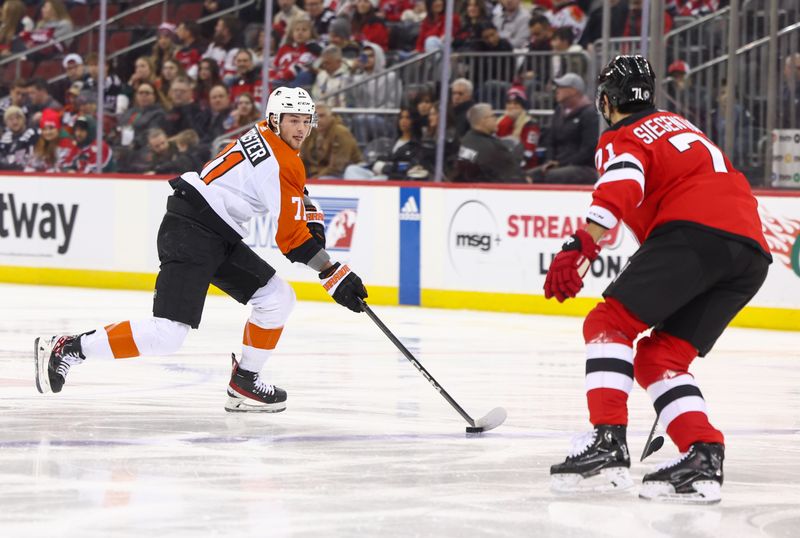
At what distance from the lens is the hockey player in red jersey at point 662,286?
4.22 metres

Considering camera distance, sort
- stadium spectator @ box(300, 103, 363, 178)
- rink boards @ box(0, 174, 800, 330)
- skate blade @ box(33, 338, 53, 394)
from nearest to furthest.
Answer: skate blade @ box(33, 338, 53, 394) → rink boards @ box(0, 174, 800, 330) → stadium spectator @ box(300, 103, 363, 178)

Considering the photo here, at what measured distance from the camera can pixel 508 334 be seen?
368 inches

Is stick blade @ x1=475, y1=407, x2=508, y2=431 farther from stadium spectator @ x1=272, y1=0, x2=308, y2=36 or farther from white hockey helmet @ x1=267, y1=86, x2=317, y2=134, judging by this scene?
stadium spectator @ x1=272, y1=0, x2=308, y2=36

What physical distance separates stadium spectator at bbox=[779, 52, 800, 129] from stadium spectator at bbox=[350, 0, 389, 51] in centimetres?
422

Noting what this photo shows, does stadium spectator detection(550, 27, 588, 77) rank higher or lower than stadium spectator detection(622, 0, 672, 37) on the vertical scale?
lower

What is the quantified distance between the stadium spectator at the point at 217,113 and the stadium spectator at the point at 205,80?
5.6 inches

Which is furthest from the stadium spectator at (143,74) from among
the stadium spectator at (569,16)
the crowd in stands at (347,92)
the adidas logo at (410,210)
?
the stadium spectator at (569,16)

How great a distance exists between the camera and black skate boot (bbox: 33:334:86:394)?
570 cm

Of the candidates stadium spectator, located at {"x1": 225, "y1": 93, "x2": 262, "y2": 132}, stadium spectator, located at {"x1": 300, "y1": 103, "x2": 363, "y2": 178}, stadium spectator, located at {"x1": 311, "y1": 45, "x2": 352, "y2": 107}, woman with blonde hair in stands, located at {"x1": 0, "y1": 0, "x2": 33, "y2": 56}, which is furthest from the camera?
woman with blonde hair in stands, located at {"x1": 0, "y1": 0, "x2": 33, "y2": 56}

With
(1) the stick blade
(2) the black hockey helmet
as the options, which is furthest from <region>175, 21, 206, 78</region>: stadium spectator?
(2) the black hockey helmet

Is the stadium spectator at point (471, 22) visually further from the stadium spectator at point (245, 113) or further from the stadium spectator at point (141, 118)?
the stadium spectator at point (141, 118)

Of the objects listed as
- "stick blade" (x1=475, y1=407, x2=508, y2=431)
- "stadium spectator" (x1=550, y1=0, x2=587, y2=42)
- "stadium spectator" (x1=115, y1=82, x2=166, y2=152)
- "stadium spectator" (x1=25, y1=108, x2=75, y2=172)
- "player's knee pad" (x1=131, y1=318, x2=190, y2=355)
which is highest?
"stadium spectator" (x1=550, y1=0, x2=587, y2=42)

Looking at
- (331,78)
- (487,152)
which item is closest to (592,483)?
(487,152)

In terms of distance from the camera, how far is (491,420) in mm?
5527
